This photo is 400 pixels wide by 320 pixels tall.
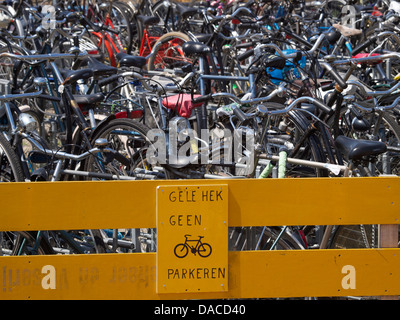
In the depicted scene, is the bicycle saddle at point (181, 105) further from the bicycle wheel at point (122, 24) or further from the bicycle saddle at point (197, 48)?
the bicycle wheel at point (122, 24)

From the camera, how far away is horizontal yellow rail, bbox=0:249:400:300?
390 centimetres

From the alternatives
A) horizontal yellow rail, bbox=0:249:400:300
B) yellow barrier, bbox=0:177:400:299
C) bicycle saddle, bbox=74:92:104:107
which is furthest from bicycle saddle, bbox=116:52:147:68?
horizontal yellow rail, bbox=0:249:400:300

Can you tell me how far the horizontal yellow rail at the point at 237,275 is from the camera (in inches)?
153

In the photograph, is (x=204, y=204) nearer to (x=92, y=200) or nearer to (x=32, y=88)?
(x=92, y=200)

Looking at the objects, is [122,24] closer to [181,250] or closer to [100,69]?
[100,69]

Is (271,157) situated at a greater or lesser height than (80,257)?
greater

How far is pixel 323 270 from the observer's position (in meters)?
3.99

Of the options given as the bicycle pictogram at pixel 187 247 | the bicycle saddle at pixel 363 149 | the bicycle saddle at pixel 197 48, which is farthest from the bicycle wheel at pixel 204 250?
the bicycle saddle at pixel 197 48

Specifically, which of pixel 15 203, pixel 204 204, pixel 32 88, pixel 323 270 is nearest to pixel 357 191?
pixel 323 270

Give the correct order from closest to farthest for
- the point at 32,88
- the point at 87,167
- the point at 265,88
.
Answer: the point at 87,167 → the point at 265,88 → the point at 32,88

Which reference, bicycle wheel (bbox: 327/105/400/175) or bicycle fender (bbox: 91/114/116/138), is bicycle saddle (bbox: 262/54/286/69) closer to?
bicycle wheel (bbox: 327/105/400/175)

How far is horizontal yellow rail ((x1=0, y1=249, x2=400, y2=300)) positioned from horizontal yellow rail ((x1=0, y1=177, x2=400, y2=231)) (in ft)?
0.53

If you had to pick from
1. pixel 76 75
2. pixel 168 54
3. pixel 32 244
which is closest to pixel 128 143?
pixel 76 75

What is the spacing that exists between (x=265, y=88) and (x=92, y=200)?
3.70 meters
